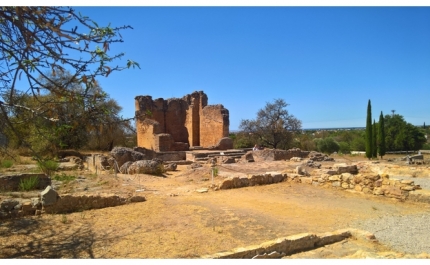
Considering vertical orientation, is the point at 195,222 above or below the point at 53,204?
below

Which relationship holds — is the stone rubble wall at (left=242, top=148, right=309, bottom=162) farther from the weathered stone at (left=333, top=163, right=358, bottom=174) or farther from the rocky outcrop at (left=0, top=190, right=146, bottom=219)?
the rocky outcrop at (left=0, top=190, right=146, bottom=219)

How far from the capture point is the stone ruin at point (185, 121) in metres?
26.5

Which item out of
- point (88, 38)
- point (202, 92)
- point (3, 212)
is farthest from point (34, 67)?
point (202, 92)

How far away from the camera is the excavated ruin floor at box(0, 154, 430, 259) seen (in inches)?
193

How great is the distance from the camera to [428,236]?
18.8 ft

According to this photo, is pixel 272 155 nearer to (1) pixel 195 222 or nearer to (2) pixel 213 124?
(2) pixel 213 124

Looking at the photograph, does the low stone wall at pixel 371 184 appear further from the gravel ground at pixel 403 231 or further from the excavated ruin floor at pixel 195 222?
the gravel ground at pixel 403 231

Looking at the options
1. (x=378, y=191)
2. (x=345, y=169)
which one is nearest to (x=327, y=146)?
(x=345, y=169)

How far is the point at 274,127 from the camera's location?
3234cm

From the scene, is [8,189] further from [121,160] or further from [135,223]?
[121,160]

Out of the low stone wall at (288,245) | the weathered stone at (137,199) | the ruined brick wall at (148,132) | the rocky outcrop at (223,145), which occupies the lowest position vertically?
the low stone wall at (288,245)

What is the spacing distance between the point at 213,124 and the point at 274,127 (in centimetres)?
730

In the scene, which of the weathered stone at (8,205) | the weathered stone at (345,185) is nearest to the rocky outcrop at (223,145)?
the weathered stone at (345,185)

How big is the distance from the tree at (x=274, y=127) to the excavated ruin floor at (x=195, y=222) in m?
21.8
